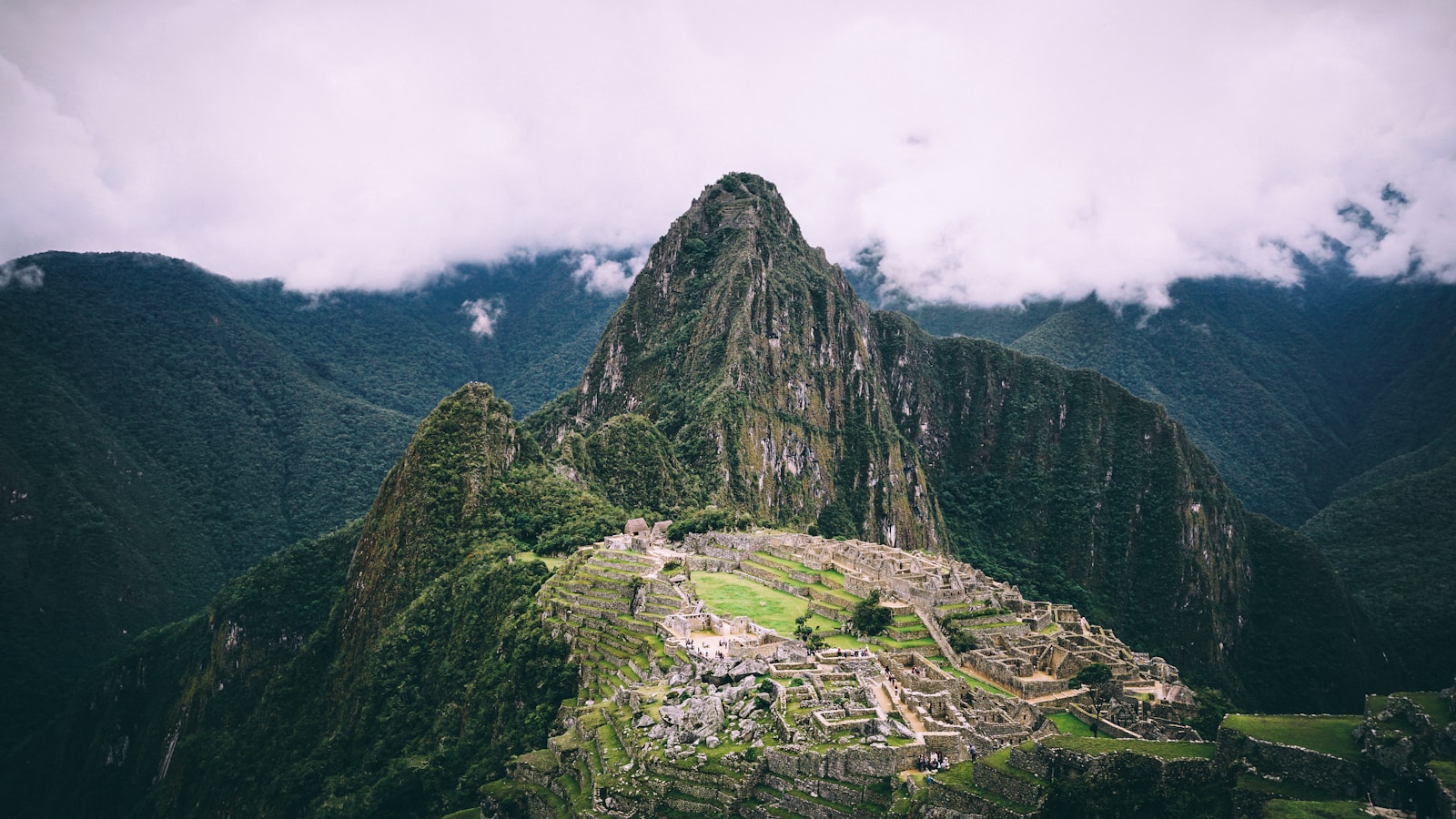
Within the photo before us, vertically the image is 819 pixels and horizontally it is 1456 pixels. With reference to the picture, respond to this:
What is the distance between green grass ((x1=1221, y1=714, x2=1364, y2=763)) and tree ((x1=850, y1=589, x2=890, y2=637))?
2734 centimetres

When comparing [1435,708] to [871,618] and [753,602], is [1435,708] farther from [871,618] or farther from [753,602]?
[753,602]

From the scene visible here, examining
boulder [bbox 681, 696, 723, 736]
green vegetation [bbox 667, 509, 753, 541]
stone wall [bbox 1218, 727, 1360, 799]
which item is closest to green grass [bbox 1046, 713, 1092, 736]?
boulder [bbox 681, 696, 723, 736]

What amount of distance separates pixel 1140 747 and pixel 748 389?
134620mm

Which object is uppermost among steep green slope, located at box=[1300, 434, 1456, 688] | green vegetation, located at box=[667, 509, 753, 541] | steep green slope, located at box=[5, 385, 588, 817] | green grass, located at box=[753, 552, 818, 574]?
steep green slope, located at box=[1300, 434, 1456, 688]

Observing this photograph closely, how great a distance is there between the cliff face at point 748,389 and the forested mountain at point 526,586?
0.61m

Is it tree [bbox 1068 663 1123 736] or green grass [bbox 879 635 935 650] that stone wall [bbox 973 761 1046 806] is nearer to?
green grass [bbox 879 635 935 650]

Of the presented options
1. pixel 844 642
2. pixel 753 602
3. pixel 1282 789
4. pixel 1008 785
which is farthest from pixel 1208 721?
pixel 753 602

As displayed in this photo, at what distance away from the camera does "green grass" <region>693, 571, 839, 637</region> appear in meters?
47.0

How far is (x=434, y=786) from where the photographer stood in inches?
1826

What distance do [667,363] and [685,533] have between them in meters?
96.6

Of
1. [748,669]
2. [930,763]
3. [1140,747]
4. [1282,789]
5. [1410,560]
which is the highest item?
[1410,560]

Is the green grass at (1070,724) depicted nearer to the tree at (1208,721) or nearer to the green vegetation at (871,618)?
the tree at (1208,721)

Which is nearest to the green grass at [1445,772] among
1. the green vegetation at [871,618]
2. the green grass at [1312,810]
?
the green grass at [1312,810]

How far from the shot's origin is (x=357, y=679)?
70.8 metres
